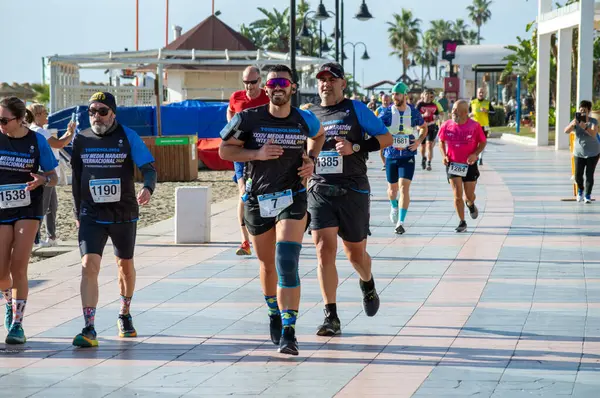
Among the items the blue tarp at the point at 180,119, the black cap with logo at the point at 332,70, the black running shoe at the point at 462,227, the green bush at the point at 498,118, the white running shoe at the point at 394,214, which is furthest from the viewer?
the green bush at the point at 498,118

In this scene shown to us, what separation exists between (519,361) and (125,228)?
2.82m

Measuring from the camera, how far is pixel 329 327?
26.4ft

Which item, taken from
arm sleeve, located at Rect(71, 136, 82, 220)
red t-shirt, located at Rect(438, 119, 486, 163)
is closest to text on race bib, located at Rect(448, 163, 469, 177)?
red t-shirt, located at Rect(438, 119, 486, 163)

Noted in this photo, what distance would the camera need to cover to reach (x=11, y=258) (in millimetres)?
8156

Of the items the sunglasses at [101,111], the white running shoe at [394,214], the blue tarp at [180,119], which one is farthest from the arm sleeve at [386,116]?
the blue tarp at [180,119]

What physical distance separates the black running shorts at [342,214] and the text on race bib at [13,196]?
203 cm

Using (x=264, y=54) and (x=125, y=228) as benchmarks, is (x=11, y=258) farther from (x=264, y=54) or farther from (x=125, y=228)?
(x=264, y=54)

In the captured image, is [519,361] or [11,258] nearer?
[519,361]

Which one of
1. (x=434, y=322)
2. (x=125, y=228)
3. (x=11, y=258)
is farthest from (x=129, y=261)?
(x=434, y=322)

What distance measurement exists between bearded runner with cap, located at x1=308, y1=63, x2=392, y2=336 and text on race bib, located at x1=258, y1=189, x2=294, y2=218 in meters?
0.81

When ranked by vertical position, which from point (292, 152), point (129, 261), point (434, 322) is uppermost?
point (292, 152)

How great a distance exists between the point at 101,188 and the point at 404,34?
5566 inches

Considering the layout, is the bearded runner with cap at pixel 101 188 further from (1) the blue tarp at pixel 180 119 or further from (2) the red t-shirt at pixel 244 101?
(1) the blue tarp at pixel 180 119

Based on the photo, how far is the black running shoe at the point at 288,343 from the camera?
7.32 m
